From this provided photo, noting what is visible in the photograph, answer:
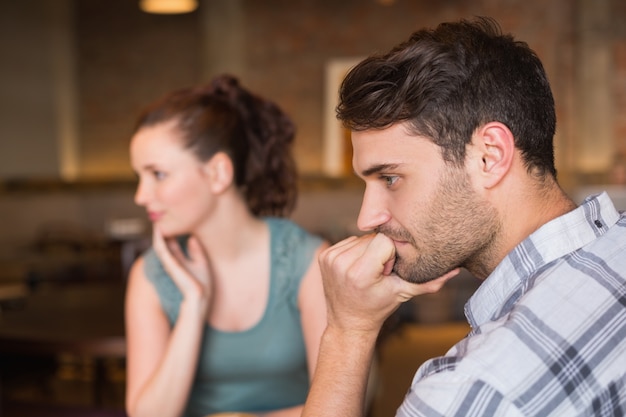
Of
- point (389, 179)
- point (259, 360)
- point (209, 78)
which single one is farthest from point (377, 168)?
point (209, 78)

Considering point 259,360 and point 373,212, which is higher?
point 373,212

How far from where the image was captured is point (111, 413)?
2.69 m

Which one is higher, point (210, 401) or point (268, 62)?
point (268, 62)

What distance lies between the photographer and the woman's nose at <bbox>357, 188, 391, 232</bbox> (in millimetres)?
1271

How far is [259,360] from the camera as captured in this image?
207cm

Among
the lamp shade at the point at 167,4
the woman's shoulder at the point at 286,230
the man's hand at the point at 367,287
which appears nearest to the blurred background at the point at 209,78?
the lamp shade at the point at 167,4

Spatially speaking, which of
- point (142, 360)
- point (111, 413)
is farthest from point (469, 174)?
point (111, 413)

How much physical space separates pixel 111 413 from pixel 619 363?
6.69ft

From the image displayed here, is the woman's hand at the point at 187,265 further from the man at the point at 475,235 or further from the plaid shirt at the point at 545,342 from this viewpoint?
the plaid shirt at the point at 545,342

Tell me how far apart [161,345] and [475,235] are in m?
1.10

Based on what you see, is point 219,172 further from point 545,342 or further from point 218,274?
point 545,342

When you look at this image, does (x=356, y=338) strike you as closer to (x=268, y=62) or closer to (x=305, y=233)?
(x=305, y=233)

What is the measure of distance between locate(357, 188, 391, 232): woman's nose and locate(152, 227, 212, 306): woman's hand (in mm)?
813

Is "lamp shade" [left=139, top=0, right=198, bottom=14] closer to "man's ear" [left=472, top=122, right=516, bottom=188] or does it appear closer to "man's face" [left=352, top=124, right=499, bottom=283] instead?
"man's face" [left=352, top=124, right=499, bottom=283]
